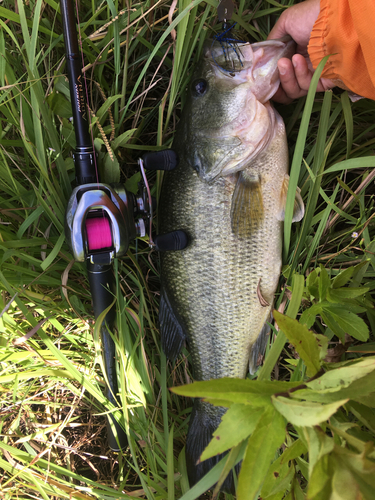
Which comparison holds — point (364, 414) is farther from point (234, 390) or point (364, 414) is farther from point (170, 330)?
point (170, 330)

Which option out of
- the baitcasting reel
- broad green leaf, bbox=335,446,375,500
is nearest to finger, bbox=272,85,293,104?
the baitcasting reel

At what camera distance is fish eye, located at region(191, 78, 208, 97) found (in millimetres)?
1318

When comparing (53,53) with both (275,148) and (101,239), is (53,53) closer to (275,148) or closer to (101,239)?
(101,239)

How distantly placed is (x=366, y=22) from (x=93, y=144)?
3.50 ft

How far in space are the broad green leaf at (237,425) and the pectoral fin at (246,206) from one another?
82 centimetres

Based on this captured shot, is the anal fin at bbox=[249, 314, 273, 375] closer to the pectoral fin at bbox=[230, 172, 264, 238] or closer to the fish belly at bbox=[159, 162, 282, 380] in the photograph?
the fish belly at bbox=[159, 162, 282, 380]

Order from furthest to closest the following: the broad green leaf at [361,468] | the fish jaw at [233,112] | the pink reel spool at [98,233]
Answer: the fish jaw at [233,112], the pink reel spool at [98,233], the broad green leaf at [361,468]

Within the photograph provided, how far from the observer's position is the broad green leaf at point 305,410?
0.54 metres

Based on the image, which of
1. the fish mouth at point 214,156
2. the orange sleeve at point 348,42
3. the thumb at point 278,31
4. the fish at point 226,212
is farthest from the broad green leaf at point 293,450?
the thumb at point 278,31

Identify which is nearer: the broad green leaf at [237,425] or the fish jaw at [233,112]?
the broad green leaf at [237,425]

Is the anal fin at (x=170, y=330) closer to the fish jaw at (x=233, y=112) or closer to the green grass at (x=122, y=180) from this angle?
the green grass at (x=122, y=180)

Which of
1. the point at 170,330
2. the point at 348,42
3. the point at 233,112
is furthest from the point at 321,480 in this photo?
the point at 348,42

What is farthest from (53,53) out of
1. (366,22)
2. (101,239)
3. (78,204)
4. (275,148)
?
(366,22)

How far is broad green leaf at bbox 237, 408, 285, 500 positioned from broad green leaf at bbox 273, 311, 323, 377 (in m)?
0.16
